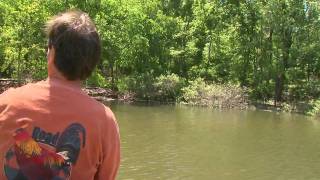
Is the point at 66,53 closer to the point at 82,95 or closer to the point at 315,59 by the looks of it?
the point at 82,95

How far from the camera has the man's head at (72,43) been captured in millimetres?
2254

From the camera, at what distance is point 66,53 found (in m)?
2.27

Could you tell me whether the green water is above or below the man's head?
below

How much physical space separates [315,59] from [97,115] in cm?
4122

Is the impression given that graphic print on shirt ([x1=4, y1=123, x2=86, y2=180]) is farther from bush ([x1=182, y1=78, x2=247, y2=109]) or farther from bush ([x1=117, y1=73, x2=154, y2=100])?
bush ([x1=117, y1=73, x2=154, y2=100])

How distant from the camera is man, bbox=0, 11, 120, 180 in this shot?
7.00 feet

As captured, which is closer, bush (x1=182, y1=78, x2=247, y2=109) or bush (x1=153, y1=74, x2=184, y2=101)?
bush (x1=182, y1=78, x2=247, y2=109)

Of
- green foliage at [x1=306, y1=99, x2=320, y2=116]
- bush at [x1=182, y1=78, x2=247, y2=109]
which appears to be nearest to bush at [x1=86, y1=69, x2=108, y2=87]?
bush at [x1=182, y1=78, x2=247, y2=109]

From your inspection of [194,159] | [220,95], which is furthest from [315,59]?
[194,159]

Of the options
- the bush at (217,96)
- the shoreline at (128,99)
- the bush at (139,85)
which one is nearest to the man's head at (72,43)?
the shoreline at (128,99)

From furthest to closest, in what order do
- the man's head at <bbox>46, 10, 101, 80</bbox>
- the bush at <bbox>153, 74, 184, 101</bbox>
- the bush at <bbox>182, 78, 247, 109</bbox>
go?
the bush at <bbox>153, 74, 184, 101</bbox>
the bush at <bbox>182, 78, 247, 109</bbox>
the man's head at <bbox>46, 10, 101, 80</bbox>

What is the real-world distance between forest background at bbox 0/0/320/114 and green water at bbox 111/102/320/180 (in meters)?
8.65

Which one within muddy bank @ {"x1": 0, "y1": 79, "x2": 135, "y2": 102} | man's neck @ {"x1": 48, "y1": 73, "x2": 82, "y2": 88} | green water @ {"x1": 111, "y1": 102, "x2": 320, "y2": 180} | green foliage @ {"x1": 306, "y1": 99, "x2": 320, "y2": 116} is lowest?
green water @ {"x1": 111, "y1": 102, "x2": 320, "y2": 180}

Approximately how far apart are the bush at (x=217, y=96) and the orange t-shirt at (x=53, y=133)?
32.9 m
